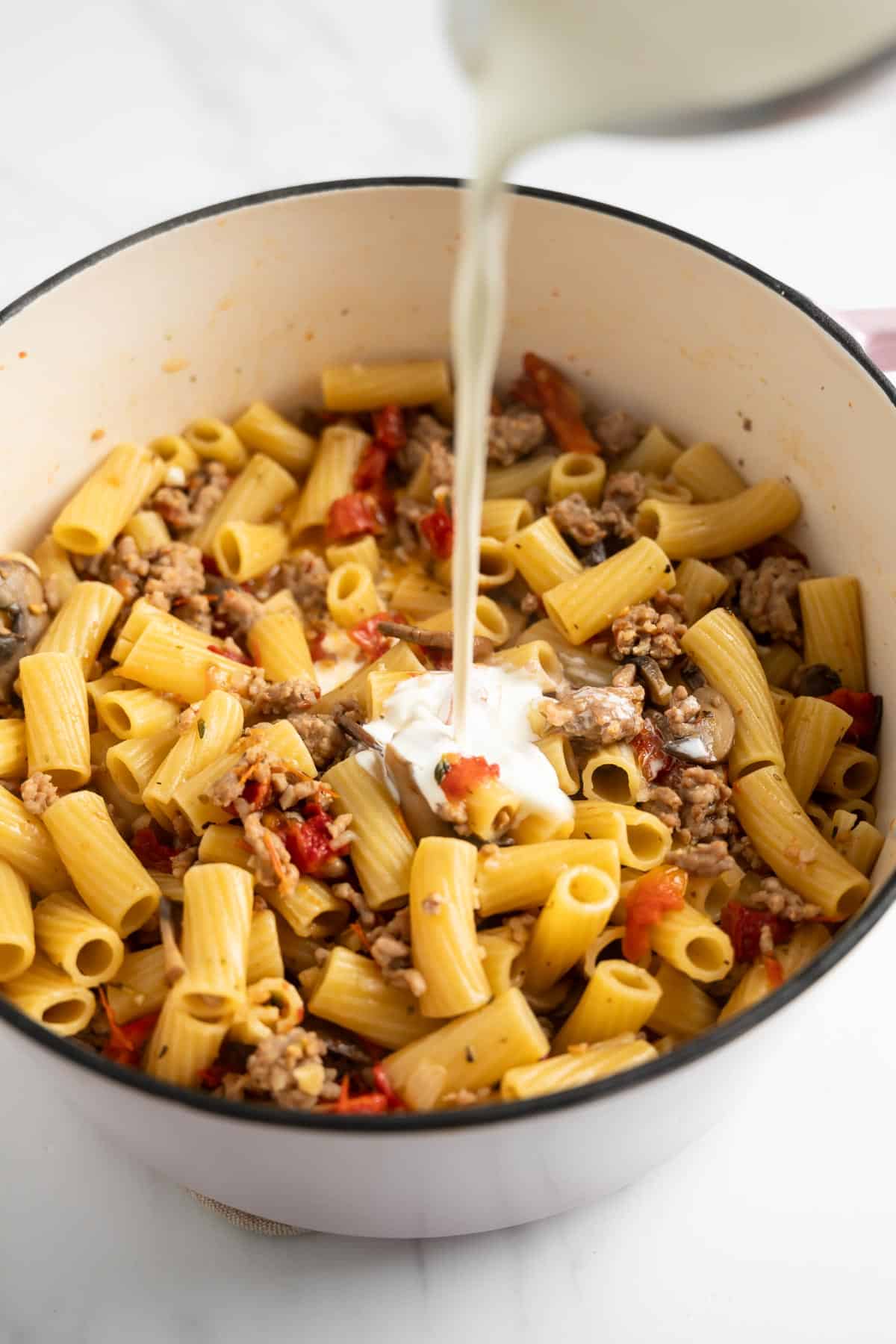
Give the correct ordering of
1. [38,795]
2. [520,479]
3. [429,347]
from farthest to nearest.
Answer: [429,347] < [520,479] < [38,795]

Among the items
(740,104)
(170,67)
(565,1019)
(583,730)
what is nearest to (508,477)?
(583,730)

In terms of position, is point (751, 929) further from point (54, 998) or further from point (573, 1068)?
point (54, 998)

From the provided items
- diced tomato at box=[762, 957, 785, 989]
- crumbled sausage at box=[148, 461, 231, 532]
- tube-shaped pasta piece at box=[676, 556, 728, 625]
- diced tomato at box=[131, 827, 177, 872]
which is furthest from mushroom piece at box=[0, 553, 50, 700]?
diced tomato at box=[762, 957, 785, 989]

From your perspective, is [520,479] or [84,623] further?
[520,479]

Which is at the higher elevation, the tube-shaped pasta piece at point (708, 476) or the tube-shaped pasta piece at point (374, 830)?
the tube-shaped pasta piece at point (708, 476)

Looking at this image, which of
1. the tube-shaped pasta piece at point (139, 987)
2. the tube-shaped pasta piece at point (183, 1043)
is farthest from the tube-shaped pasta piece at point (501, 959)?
the tube-shaped pasta piece at point (139, 987)

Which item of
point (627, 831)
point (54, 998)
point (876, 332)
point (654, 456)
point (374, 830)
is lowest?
point (54, 998)

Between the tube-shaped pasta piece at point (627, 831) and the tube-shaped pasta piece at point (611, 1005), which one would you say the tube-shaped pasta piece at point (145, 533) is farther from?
the tube-shaped pasta piece at point (611, 1005)

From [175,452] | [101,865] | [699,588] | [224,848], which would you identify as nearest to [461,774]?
[224,848]

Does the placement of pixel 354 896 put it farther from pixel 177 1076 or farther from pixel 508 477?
pixel 508 477
